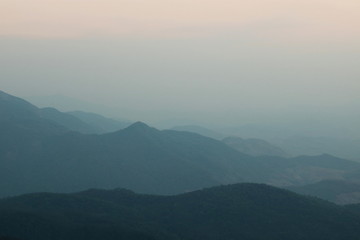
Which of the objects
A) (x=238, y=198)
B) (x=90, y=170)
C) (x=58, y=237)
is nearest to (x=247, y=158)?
(x=90, y=170)

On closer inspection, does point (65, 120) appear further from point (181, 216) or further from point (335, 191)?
point (181, 216)

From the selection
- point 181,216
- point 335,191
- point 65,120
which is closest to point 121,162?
point 335,191

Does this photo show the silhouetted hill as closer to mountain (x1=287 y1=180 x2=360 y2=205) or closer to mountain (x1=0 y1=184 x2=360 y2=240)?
mountain (x1=287 y1=180 x2=360 y2=205)

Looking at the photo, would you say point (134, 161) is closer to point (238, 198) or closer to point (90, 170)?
point (90, 170)

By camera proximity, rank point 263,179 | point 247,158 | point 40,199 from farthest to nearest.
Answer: point 247,158 < point 263,179 < point 40,199

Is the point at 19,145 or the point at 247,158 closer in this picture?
the point at 19,145

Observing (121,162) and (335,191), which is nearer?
(335,191)

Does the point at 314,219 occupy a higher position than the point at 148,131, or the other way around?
the point at 148,131

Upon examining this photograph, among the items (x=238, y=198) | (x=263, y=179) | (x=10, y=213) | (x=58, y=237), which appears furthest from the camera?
(x=263, y=179)
